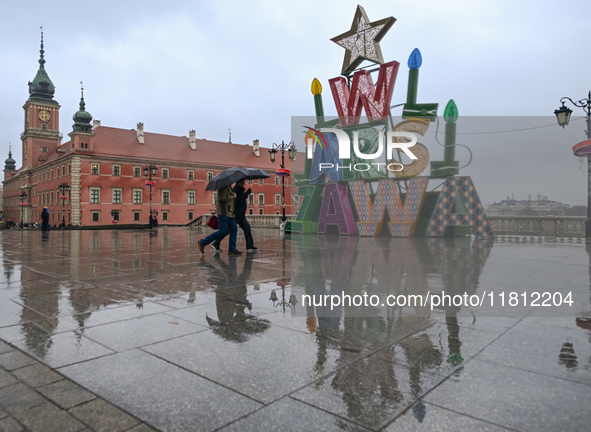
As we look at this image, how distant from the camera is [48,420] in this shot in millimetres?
2080

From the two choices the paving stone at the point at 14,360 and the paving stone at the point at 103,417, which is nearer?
the paving stone at the point at 103,417

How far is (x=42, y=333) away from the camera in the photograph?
3.50 m

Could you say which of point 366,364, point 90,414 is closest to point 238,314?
point 366,364

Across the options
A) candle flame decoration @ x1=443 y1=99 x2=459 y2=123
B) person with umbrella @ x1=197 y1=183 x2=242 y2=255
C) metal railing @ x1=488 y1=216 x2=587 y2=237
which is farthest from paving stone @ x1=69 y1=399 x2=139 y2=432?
metal railing @ x1=488 y1=216 x2=587 y2=237

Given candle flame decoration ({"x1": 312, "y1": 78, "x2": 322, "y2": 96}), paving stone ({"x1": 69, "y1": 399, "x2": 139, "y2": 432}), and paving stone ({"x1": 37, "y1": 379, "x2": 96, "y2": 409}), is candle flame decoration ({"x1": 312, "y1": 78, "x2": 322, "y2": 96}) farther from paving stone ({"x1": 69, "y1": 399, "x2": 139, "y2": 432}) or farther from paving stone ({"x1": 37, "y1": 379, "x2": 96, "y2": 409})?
paving stone ({"x1": 69, "y1": 399, "x2": 139, "y2": 432})

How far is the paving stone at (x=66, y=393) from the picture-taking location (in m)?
2.27

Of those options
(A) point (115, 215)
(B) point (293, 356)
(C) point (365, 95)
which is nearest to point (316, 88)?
(C) point (365, 95)

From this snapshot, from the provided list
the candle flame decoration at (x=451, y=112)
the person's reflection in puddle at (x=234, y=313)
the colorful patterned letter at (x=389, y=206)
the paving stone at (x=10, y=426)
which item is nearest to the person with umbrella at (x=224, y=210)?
the person's reflection in puddle at (x=234, y=313)

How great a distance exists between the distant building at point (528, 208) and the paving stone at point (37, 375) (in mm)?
16044

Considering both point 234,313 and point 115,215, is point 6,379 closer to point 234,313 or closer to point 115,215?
point 234,313

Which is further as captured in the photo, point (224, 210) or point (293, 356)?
point (224, 210)

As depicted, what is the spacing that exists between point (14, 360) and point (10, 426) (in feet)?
3.33

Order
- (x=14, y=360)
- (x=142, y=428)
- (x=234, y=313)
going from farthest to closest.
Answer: (x=234, y=313) → (x=14, y=360) → (x=142, y=428)

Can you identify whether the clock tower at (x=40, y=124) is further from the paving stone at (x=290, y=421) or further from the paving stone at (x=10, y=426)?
the paving stone at (x=290, y=421)
